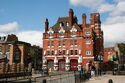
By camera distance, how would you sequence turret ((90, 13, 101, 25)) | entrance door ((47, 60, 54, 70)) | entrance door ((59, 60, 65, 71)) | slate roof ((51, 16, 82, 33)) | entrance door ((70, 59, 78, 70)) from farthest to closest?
turret ((90, 13, 101, 25)) → slate roof ((51, 16, 82, 33)) → entrance door ((47, 60, 54, 70)) → entrance door ((59, 60, 65, 71)) → entrance door ((70, 59, 78, 70))

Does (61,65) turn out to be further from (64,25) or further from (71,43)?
(64,25)

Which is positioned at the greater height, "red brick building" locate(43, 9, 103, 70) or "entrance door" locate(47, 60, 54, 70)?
"red brick building" locate(43, 9, 103, 70)

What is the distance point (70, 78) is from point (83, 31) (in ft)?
128

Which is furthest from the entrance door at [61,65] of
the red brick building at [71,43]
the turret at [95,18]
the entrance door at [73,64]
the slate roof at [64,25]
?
the turret at [95,18]

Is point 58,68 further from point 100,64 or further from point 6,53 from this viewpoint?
point 6,53

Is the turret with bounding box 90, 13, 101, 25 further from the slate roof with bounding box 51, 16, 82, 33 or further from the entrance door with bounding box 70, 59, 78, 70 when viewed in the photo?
the entrance door with bounding box 70, 59, 78, 70

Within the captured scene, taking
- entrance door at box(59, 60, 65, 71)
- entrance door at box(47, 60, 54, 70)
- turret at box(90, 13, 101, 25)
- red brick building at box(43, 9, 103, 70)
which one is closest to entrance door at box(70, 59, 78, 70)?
red brick building at box(43, 9, 103, 70)

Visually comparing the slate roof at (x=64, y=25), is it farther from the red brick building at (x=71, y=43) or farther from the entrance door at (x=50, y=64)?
the entrance door at (x=50, y=64)

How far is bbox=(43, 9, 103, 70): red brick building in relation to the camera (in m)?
62.4

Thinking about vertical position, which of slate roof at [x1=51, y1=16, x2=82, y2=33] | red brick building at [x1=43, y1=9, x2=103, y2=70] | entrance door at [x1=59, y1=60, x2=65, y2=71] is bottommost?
entrance door at [x1=59, y1=60, x2=65, y2=71]

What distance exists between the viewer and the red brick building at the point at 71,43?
62.4 meters

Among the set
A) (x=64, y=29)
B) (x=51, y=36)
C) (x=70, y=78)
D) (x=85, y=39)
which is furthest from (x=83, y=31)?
(x=70, y=78)

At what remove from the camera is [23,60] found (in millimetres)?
73438

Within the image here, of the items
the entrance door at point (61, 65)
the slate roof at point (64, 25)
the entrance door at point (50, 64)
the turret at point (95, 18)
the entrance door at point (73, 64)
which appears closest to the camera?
the entrance door at point (73, 64)
